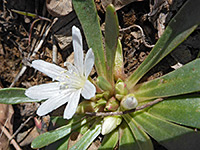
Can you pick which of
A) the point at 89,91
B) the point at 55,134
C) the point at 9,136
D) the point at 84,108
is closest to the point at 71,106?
the point at 89,91

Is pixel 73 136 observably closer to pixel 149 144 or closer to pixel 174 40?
pixel 149 144

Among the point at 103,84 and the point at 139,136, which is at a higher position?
the point at 103,84

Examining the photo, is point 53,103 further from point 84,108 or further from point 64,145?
point 64,145

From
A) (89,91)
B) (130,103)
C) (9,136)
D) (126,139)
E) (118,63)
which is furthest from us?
(9,136)

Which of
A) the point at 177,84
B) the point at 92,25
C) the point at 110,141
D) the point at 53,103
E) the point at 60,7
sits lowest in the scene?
the point at 110,141

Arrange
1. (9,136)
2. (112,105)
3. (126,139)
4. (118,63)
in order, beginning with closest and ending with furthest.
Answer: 1. (126,139)
2. (112,105)
3. (118,63)
4. (9,136)

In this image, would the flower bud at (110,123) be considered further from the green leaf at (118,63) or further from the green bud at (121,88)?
the green leaf at (118,63)

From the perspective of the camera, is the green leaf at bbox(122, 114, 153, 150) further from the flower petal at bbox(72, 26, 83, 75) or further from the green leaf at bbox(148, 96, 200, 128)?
the flower petal at bbox(72, 26, 83, 75)

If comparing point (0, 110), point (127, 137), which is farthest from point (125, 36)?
point (0, 110)

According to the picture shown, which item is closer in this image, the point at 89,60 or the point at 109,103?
the point at 89,60
